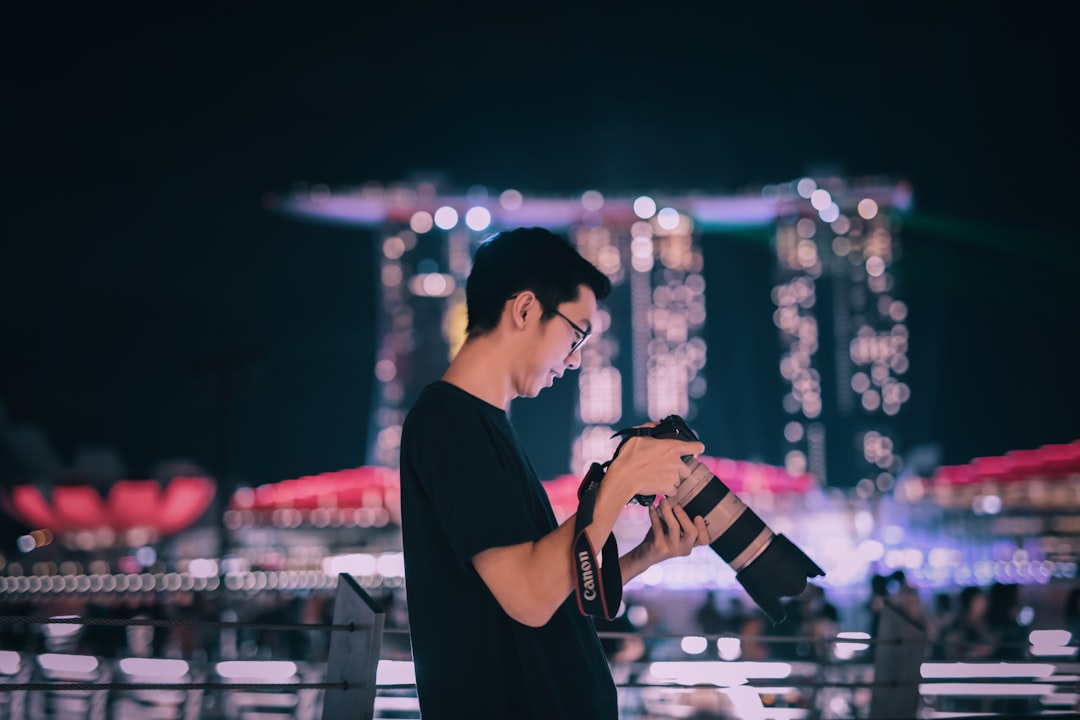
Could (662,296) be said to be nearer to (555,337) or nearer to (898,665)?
(898,665)

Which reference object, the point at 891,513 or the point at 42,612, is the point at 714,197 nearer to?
the point at 891,513

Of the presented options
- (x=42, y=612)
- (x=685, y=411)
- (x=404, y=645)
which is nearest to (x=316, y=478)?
(x=685, y=411)

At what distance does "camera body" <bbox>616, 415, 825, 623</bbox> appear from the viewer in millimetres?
1756

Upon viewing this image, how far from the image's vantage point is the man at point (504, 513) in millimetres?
1495

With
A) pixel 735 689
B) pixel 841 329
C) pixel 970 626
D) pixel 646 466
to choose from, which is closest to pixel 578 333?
pixel 646 466

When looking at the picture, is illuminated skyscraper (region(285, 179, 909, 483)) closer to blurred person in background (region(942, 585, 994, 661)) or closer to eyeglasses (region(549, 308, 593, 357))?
blurred person in background (region(942, 585, 994, 661))

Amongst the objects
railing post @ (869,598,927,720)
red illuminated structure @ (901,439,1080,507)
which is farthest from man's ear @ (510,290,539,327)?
red illuminated structure @ (901,439,1080,507)

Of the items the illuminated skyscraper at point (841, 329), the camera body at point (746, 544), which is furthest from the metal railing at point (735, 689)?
the illuminated skyscraper at point (841, 329)

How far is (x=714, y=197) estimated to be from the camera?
205 ft

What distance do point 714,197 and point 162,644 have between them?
56.2 metres

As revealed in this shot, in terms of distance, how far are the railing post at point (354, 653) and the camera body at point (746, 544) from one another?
33.2 inches

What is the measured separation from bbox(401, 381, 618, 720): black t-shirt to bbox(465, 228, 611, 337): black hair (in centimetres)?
17

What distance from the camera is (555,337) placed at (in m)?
1.73

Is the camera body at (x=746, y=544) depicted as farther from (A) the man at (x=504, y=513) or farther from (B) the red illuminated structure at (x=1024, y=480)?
(B) the red illuminated structure at (x=1024, y=480)
